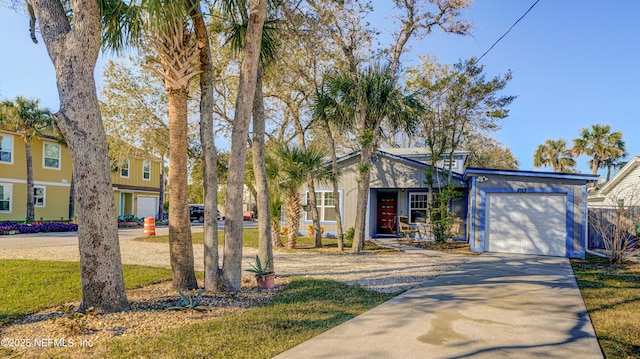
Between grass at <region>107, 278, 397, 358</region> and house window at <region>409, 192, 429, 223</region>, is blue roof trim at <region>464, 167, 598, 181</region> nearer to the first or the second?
house window at <region>409, 192, 429, 223</region>

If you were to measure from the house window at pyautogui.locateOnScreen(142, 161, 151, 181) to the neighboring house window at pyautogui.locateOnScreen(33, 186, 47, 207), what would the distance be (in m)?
8.03

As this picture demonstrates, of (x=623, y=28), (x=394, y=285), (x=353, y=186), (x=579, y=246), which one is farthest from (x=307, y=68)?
(x=579, y=246)

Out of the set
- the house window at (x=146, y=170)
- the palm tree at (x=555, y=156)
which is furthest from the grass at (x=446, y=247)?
the palm tree at (x=555, y=156)

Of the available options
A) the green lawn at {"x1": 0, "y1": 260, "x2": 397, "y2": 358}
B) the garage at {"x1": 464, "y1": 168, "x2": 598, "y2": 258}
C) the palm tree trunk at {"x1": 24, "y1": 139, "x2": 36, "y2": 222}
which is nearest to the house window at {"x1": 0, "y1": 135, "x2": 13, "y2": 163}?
the palm tree trunk at {"x1": 24, "y1": 139, "x2": 36, "y2": 222}

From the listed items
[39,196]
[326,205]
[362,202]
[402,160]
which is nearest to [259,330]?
[362,202]

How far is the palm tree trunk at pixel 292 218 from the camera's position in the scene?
13.6 metres

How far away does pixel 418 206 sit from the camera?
57.8ft

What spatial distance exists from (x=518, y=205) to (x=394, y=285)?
24.3 feet

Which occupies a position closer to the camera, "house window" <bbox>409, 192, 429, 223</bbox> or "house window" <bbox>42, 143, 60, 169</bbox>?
"house window" <bbox>409, 192, 429, 223</bbox>

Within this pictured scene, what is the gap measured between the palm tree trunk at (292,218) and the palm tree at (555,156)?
29452mm

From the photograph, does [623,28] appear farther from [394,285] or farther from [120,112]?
[120,112]

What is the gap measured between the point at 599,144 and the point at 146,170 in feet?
117

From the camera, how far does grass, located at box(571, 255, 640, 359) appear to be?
4242mm

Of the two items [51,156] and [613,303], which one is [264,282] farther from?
[51,156]
